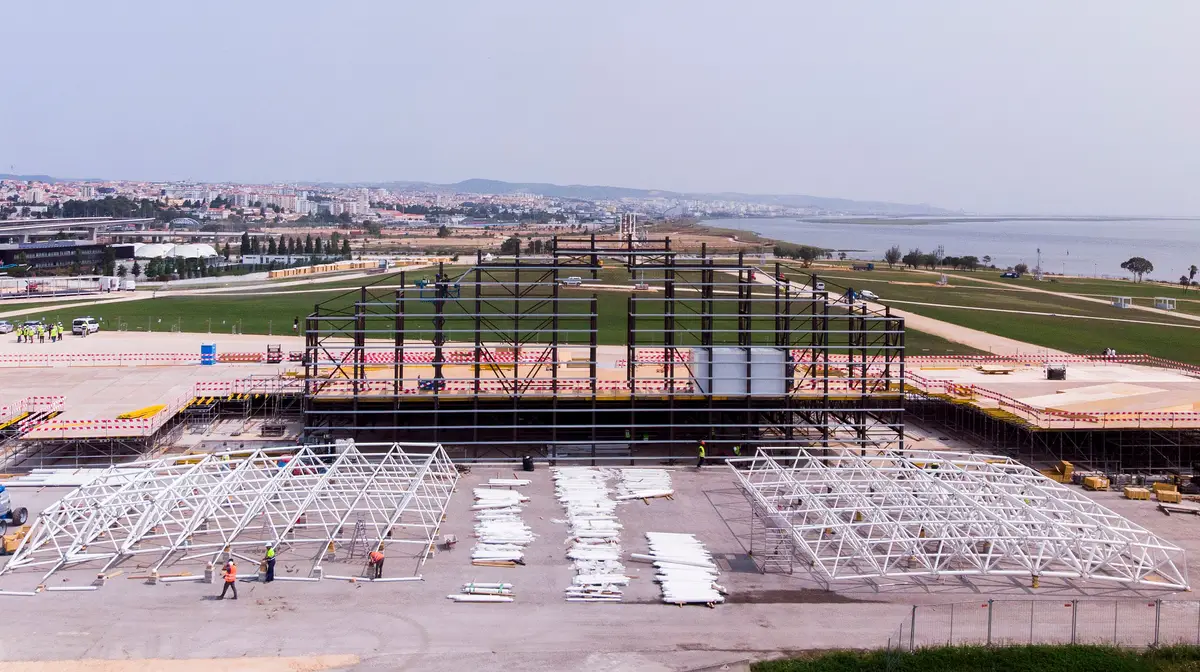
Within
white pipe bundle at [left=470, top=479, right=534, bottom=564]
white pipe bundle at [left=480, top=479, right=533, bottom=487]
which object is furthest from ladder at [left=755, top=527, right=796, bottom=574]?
white pipe bundle at [left=480, top=479, right=533, bottom=487]

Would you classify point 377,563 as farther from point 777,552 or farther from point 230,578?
point 777,552

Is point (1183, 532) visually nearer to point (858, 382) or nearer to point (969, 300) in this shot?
point (858, 382)

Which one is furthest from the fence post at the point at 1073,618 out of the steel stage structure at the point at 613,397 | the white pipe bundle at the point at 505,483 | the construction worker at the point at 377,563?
the white pipe bundle at the point at 505,483

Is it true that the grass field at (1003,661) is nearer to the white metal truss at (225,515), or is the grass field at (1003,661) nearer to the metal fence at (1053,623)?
the metal fence at (1053,623)

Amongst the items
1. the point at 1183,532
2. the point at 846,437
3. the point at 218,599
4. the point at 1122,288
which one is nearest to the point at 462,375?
the point at 846,437

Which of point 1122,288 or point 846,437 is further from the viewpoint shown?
point 1122,288

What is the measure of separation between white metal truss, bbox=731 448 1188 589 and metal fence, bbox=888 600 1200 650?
4.02 ft

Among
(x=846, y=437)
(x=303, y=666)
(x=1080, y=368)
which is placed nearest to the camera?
(x=303, y=666)

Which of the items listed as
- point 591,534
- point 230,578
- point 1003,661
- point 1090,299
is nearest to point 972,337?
point 1090,299

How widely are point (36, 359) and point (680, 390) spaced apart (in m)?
38.1

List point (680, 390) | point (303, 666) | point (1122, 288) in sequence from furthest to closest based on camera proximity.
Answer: point (1122, 288) → point (680, 390) → point (303, 666)

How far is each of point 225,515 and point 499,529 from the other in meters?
7.43

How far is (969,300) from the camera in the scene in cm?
9406

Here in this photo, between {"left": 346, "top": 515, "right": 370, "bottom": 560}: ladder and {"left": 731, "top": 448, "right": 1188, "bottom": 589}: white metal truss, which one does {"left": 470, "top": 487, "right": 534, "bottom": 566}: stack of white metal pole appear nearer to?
{"left": 346, "top": 515, "right": 370, "bottom": 560}: ladder
